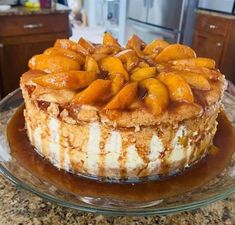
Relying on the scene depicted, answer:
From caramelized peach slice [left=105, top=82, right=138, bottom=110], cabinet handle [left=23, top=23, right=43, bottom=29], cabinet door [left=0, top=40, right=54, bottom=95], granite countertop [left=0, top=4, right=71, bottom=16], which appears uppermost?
caramelized peach slice [left=105, top=82, right=138, bottom=110]

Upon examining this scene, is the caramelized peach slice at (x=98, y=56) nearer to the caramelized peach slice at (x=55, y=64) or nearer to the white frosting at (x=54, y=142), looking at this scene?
the caramelized peach slice at (x=55, y=64)

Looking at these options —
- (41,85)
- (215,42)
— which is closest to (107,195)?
(41,85)

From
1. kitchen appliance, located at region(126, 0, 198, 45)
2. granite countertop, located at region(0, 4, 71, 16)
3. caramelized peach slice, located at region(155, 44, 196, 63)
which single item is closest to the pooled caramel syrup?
caramelized peach slice, located at region(155, 44, 196, 63)

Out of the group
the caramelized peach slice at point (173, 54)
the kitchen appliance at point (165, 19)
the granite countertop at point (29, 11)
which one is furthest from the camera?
the kitchen appliance at point (165, 19)

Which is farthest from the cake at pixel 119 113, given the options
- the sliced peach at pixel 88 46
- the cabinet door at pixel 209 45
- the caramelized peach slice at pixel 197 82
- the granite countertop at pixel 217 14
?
the cabinet door at pixel 209 45

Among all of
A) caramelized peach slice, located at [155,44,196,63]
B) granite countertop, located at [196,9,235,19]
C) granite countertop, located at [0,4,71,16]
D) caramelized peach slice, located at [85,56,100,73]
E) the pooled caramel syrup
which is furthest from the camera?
granite countertop, located at [196,9,235,19]

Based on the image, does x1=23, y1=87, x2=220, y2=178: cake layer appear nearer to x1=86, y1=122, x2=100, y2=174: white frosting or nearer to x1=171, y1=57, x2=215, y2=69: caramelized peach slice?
x1=86, y1=122, x2=100, y2=174: white frosting

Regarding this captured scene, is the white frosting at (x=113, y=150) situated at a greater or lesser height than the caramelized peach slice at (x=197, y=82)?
lesser
